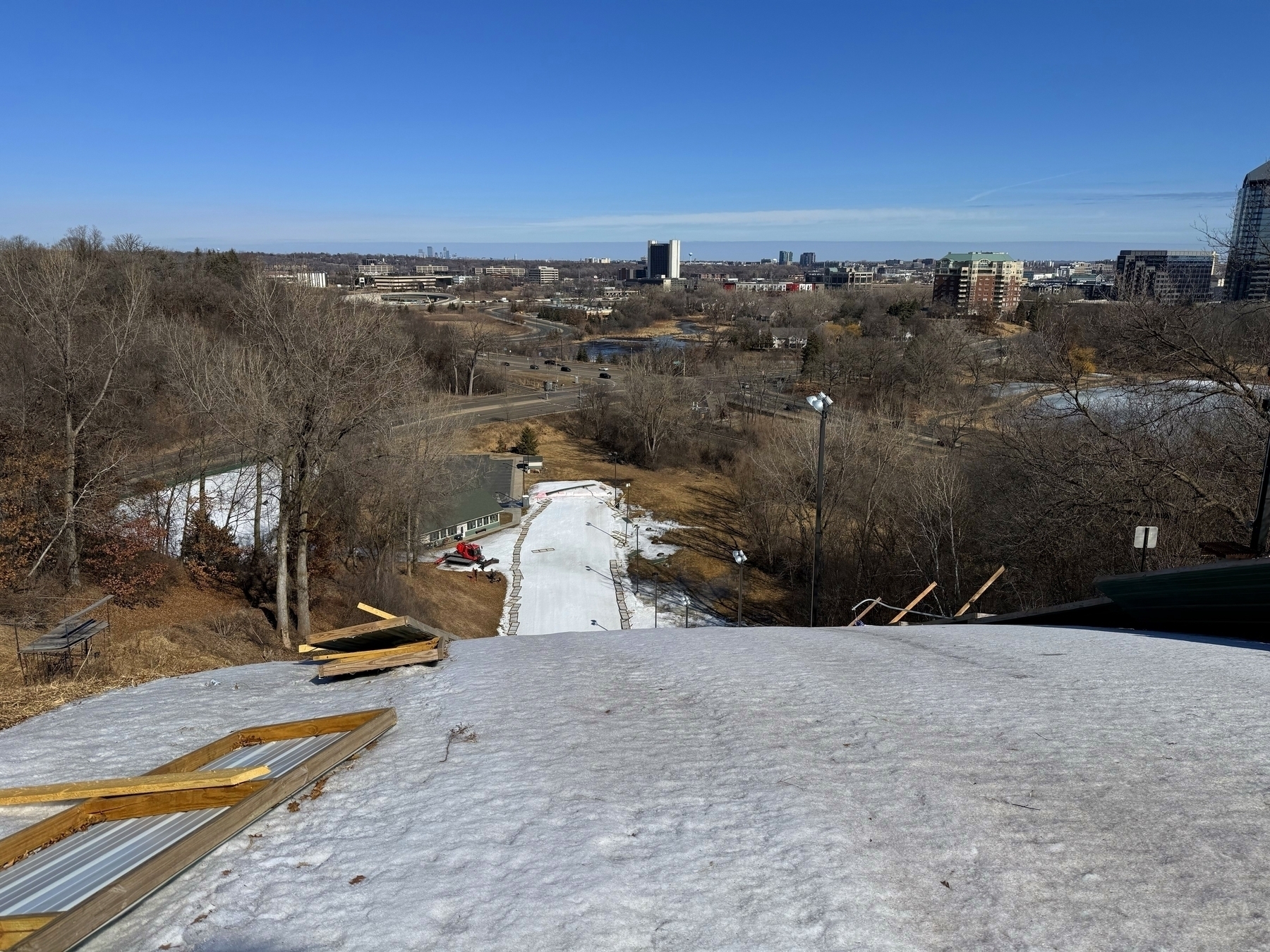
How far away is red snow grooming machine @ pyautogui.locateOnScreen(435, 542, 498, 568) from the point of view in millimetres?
29062

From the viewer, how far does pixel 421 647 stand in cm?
780

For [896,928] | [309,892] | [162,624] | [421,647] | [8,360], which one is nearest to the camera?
[896,928]

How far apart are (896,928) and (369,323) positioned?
1746 centimetres

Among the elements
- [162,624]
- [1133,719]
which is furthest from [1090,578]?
[162,624]

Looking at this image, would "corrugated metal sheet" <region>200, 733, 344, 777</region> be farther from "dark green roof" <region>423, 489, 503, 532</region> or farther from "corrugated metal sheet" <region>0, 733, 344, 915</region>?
"dark green roof" <region>423, 489, 503, 532</region>

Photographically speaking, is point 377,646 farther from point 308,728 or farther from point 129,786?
point 129,786

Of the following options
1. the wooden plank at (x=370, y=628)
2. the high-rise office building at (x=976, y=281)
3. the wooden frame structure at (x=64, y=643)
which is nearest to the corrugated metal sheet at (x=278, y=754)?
the wooden plank at (x=370, y=628)

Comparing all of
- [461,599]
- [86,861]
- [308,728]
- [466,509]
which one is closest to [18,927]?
[86,861]

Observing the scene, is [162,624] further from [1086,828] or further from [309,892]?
[1086,828]

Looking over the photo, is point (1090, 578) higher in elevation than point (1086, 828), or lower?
lower

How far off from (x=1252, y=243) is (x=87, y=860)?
59.6 feet

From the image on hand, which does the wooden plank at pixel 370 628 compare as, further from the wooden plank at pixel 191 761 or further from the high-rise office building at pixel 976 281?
the high-rise office building at pixel 976 281

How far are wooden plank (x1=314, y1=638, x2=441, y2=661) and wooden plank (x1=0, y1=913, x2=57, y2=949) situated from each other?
4.38 metres

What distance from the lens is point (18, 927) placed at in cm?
312
